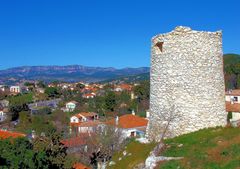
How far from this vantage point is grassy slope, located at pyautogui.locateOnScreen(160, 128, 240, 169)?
29.0 ft

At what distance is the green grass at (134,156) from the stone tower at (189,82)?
3.00 feet

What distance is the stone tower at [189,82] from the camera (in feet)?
37.5

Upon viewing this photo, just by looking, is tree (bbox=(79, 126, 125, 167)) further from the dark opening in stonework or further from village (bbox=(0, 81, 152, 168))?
the dark opening in stonework

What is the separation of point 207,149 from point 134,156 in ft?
9.50

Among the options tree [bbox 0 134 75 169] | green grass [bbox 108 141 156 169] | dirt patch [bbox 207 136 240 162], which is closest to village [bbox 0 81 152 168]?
tree [bbox 0 134 75 169]

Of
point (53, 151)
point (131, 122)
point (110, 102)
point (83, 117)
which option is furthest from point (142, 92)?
point (53, 151)

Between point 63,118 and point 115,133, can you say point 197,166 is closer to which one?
point 115,133

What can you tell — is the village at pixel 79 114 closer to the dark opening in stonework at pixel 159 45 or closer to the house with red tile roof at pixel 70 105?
the house with red tile roof at pixel 70 105

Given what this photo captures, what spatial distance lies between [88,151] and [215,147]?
20367 mm

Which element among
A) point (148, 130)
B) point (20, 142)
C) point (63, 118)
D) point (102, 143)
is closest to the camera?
point (148, 130)

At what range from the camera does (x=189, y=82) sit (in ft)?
37.5

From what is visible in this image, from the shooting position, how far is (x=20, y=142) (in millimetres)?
14805

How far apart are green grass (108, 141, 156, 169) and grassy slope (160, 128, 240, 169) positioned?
0.84 m

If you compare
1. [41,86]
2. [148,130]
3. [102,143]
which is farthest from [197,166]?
[41,86]
